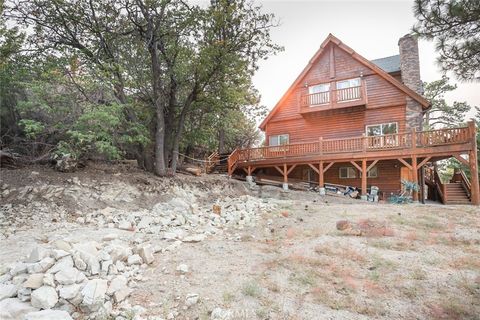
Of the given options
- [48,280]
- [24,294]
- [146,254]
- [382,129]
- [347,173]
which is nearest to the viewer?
[24,294]

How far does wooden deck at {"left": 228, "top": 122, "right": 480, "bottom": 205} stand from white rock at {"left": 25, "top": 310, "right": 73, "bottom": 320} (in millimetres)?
12886

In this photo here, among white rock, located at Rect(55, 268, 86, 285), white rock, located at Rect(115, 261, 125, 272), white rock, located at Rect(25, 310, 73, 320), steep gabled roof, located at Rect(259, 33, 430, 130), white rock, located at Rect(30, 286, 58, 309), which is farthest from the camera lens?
steep gabled roof, located at Rect(259, 33, 430, 130)

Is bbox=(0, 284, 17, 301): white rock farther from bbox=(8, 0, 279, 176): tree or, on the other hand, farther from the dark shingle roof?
the dark shingle roof

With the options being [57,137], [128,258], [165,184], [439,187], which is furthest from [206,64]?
[439,187]

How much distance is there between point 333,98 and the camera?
15922 millimetres

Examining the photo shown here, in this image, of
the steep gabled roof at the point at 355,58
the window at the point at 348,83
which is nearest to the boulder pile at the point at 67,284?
the steep gabled roof at the point at 355,58

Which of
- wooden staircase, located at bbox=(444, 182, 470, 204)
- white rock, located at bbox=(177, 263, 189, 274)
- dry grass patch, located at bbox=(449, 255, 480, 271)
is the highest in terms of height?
wooden staircase, located at bbox=(444, 182, 470, 204)

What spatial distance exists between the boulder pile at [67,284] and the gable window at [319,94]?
14.5m

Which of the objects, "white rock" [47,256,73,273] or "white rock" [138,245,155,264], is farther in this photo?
"white rock" [138,245,155,264]

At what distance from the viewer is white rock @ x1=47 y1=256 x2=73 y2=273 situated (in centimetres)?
379

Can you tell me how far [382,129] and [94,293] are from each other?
15.8 metres

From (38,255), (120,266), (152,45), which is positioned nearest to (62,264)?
(38,255)

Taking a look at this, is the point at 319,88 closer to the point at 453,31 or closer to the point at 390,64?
the point at 390,64

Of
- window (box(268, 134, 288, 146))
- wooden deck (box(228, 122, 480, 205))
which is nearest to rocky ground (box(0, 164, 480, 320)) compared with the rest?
wooden deck (box(228, 122, 480, 205))
